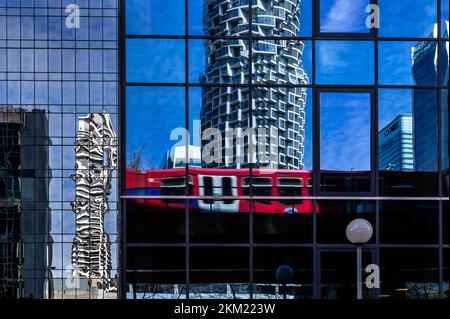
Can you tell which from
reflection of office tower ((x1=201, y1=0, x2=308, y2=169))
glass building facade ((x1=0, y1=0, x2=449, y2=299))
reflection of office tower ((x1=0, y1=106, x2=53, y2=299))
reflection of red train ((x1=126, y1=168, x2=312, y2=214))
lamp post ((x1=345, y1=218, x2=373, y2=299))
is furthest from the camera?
reflection of office tower ((x1=201, y1=0, x2=308, y2=169))

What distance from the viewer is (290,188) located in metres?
18.5

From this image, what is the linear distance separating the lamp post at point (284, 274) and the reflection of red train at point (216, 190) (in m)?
1.15

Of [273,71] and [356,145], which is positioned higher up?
[273,71]

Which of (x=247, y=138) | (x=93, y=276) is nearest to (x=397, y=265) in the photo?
(x=247, y=138)

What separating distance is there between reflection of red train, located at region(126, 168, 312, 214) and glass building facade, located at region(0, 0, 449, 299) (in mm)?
29

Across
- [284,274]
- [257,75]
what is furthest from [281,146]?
[284,274]

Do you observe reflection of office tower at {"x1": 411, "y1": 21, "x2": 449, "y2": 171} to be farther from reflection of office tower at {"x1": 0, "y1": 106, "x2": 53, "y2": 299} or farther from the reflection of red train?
reflection of office tower at {"x1": 0, "y1": 106, "x2": 53, "y2": 299}

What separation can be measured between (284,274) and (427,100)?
470 cm

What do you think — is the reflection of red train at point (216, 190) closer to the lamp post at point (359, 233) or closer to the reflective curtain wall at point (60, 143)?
the reflective curtain wall at point (60, 143)

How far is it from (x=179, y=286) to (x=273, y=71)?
4.86 m

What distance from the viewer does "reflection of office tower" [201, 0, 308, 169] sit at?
1862cm

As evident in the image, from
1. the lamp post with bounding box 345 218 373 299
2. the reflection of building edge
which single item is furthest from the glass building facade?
the lamp post with bounding box 345 218 373 299

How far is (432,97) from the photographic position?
18.7 m
